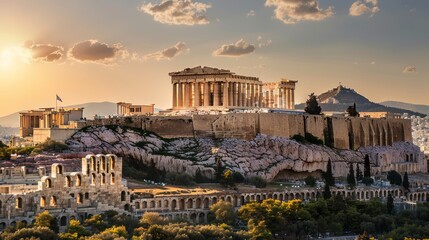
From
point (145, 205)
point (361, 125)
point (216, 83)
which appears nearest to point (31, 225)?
point (145, 205)

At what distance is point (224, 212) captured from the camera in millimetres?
59531

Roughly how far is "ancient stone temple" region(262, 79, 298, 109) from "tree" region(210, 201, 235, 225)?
46.8 metres

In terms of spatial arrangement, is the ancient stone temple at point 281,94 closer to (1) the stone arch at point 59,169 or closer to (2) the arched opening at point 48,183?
(1) the stone arch at point 59,169

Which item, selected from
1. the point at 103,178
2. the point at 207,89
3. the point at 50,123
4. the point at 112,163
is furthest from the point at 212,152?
the point at 103,178

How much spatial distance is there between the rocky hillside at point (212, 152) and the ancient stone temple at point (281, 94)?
18.9 metres

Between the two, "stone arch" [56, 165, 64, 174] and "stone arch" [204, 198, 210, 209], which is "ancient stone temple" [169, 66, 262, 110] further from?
"stone arch" [56, 165, 64, 174]

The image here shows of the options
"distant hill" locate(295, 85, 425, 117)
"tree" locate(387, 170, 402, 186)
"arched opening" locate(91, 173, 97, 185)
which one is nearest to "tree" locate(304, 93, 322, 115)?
"tree" locate(387, 170, 402, 186)

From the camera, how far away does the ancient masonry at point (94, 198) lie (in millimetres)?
53719

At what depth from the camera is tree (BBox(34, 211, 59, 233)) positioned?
5103 centimetres

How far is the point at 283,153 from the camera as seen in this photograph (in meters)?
82.4

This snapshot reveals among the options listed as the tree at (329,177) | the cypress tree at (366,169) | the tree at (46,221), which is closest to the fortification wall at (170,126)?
the tree at (329,177)

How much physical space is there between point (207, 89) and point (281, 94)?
17.4 meters

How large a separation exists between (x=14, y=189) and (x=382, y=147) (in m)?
55.7

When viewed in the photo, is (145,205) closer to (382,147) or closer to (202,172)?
(202,172)
